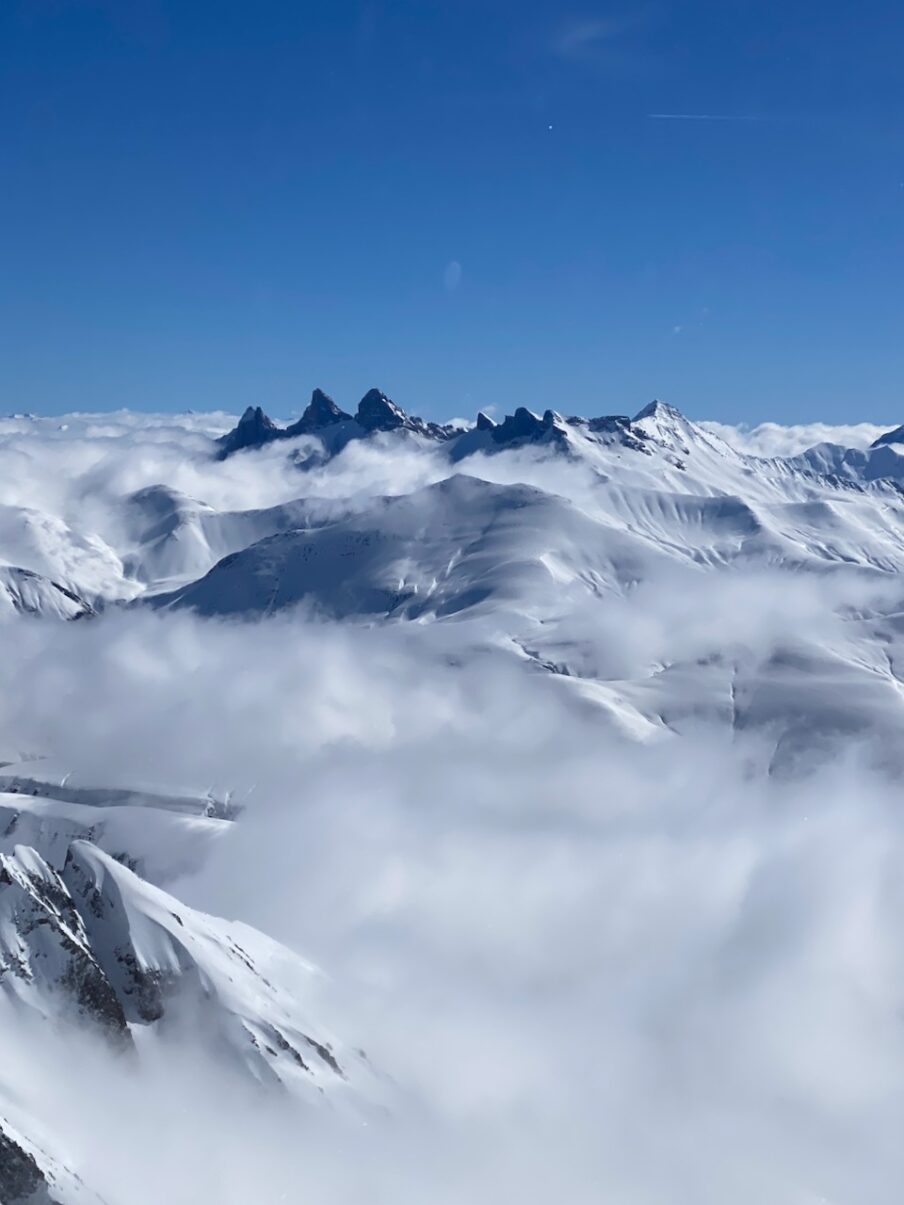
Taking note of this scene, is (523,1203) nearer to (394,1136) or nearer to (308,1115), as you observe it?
(394,1136)

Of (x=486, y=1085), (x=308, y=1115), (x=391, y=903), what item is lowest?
(x=391, y=903)

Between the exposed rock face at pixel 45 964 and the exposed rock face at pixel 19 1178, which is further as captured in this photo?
the exposed rock face at pixel 45 964

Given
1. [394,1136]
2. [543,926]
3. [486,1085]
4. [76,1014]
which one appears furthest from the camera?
[543,926]

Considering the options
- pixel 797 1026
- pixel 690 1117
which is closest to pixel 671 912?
pixel 797 1026

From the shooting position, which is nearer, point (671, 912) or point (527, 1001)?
point (527, 1001)

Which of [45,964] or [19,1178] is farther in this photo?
[45,964]

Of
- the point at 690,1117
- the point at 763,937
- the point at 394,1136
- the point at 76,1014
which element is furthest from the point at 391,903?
the point at 76,1014

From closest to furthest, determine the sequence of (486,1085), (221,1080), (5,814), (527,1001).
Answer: (221,1080), (486,1085), (527,1001), (5,814)

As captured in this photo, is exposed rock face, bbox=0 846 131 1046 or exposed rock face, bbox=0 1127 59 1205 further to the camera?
exposed rock face, bbox=0 846 131 1046

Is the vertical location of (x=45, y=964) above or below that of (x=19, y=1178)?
above

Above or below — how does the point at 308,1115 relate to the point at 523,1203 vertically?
above

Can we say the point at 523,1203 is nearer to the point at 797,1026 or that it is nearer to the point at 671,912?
the point at 797,1026
